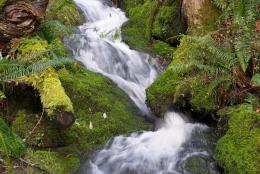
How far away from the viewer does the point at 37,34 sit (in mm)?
6613

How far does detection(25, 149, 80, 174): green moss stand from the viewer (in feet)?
16.0

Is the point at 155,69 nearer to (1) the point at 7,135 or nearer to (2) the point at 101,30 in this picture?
(2) the point at 101,30

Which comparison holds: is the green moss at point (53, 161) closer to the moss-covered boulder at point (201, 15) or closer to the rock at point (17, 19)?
the rock at point (17, 19)

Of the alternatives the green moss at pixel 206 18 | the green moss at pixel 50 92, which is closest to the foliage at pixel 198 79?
the green moss at pixel 206 18

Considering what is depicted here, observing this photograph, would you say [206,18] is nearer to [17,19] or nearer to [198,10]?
[198,10]

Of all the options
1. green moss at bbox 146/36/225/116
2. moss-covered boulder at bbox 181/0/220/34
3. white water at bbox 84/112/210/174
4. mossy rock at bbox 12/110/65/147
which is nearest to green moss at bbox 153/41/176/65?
moss-covered boulder at bbox 181/0/220/34

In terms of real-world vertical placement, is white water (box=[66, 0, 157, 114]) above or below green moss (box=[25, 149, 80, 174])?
below

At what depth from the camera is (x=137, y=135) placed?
6.00m

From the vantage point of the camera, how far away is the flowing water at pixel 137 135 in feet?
17.3

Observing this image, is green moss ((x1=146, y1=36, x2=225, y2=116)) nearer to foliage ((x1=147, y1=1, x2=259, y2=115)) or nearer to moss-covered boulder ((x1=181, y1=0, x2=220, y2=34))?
foliage ((x1=147, y1=1, x2=259, y2=115))

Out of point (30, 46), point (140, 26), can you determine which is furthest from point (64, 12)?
point (30, 46)

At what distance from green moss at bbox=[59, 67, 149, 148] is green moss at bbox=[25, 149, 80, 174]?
438mm

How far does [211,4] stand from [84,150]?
3973mm

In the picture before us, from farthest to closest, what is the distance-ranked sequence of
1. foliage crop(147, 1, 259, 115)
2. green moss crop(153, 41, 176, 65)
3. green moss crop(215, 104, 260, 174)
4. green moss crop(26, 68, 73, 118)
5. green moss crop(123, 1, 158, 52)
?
1. green moss crop(123, 1, 158, 52)
2. green moss crop(153, 41, 176, 65)
3. foliage crop(147, 1, 259, 115)
4. green moss crop(26, 68, 73, 118)
5. green moss crop(215, 104, 260, 174)
